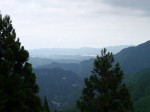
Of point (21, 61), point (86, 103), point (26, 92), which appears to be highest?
point (21, 61)

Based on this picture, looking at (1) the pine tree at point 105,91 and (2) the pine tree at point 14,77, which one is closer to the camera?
(2) the pine tree at point 14,77

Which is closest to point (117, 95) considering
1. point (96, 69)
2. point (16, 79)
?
point (96, 69)

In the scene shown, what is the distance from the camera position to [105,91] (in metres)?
34.3

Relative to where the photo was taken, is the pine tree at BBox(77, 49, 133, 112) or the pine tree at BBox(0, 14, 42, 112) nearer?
the pine tree at BBox(0, 14, 42, 112)

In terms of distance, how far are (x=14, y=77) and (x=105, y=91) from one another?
14077mm

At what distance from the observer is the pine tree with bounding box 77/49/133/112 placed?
33719 millimetres

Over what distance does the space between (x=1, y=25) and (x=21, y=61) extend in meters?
3.01

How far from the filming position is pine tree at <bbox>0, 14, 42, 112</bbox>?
22.3 meters

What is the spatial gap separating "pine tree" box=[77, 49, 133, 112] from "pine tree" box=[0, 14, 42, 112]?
422 inches

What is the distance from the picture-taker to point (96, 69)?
35.4m

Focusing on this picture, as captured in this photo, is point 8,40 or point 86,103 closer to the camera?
point 8,40

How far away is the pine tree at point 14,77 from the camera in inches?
880

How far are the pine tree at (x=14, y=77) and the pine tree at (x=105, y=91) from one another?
10719 millimetres

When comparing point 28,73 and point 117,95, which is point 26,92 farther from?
point 117,95
